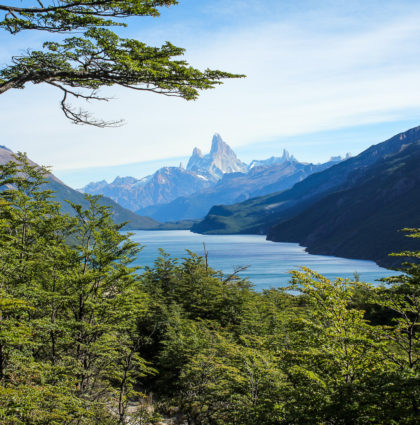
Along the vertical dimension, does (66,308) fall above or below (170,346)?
above

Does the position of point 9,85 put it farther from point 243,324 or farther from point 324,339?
point 243,324

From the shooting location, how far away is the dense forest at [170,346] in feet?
28.1

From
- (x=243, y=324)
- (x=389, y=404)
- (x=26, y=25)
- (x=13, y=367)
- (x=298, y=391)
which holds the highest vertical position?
(x=26, y=25)

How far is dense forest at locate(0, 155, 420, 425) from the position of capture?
28.1ft

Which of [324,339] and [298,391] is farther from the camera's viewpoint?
[324,339]

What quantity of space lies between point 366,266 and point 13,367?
138089 millimetres

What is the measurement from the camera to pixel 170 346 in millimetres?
22000

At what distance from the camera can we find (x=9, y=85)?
8.71m

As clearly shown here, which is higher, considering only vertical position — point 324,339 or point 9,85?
point 9,85

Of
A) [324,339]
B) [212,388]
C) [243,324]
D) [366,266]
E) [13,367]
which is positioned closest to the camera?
[324,339]

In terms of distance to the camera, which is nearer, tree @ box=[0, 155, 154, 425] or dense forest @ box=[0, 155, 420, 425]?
dense forest @ box=[0, 155, 420, 425]

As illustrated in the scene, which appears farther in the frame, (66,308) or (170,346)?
(170,346)

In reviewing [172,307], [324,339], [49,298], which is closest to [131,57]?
[324,339]

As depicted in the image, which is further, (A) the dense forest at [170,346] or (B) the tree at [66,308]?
(B) the tree at [66,308]
